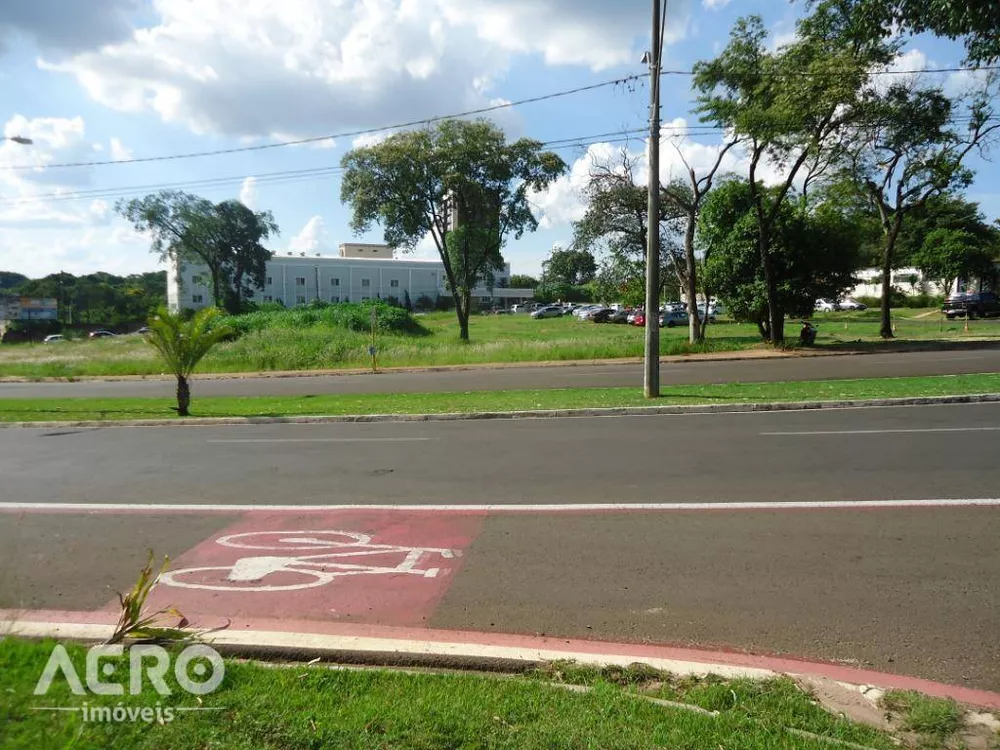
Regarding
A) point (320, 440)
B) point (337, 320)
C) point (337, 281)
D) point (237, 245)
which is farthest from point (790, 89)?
point (337, 281)

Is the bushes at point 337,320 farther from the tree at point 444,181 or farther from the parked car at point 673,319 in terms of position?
the parked car at point 673,319

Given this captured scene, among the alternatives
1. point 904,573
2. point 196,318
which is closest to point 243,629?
point 904,573

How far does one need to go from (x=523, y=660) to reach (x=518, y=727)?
0.77 metres

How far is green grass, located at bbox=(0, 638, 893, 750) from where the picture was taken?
2953 mm

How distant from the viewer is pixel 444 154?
41.1 m

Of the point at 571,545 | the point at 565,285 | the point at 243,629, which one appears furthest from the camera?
the point at 565,285

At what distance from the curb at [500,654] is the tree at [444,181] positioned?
39.0m

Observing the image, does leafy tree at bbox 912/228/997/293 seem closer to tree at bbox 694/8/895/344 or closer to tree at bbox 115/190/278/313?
tree at bbox 694/8/895/344

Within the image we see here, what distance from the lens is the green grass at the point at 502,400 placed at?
49.3ft

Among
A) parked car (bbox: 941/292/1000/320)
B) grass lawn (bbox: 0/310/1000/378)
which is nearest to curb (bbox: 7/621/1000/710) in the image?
grass lawn (bbox: 0/310/1000/378)

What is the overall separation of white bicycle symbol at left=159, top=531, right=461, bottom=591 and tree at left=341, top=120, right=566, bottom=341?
37.0 meters

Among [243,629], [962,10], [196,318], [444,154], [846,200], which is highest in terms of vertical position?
[444,154]

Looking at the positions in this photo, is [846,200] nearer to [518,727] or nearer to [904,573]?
[904,573]

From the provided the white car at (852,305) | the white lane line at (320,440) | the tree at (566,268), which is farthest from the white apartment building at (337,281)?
the white lane line at (320,440)
